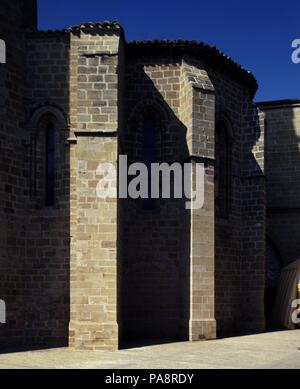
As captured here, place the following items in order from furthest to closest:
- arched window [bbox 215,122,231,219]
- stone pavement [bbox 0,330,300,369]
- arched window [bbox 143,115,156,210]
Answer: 1. arched window [bbox 215,122,231,219]
2. arched window [bbox 143,115,156,210]
3. stone pavement [bbox 0,330,300,369]

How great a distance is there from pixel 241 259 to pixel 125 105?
18.1 ft

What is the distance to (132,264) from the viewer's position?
593 inches

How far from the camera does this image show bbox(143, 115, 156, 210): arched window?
15.4 meters

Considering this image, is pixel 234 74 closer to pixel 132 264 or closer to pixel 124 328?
pixel 132 264

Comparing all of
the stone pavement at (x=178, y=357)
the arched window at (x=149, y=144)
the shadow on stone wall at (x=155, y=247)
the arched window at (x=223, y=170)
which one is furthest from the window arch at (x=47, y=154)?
the arched window at (x=223, y=170)

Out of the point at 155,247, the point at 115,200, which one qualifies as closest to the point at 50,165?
the point at 115,200

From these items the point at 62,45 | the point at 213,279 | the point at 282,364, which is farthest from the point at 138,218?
the point at 282,364

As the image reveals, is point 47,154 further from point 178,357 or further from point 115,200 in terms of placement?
point 178,357

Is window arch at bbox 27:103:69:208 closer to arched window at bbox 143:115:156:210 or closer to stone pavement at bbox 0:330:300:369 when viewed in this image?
arched window at bbox 143:115:156:210

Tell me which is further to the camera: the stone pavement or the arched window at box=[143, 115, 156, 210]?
the arched window at box=[143, 115, 156, 210]

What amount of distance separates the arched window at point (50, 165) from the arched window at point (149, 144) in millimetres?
2554

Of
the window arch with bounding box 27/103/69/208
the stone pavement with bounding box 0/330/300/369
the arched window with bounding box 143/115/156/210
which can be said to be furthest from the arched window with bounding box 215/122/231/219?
the window arch with bounding box 27/103/69/208

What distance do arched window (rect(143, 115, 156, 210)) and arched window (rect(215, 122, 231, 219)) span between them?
206cm

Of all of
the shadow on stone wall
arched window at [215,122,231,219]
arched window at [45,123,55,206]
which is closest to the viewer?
arched window at [45,123,55,206]
